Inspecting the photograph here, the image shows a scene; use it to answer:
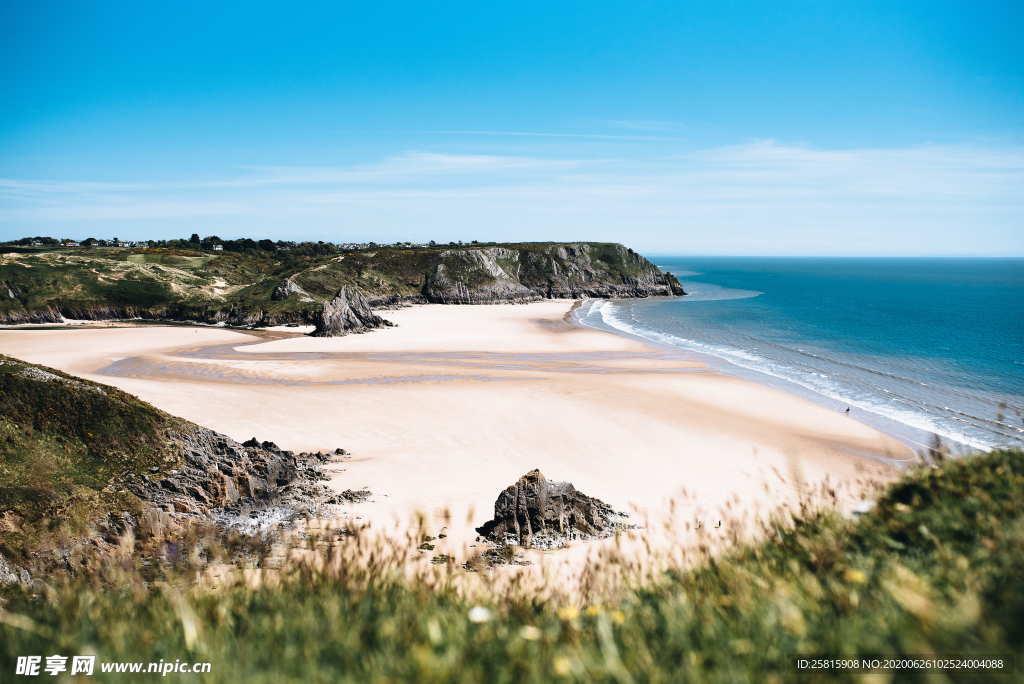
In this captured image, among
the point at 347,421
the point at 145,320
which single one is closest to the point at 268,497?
the point at 347,421

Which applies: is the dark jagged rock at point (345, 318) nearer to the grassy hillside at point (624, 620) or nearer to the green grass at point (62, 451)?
the green grass at point (62, 451)

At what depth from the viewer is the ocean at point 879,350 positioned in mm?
25781

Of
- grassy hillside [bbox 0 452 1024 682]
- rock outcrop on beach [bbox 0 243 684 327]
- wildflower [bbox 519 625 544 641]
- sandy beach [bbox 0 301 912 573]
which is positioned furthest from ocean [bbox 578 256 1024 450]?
rock outcrop on beach [bbox 0 243 684 327]

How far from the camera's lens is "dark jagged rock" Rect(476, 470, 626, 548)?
40.2 feet

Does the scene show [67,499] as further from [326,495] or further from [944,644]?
[944,644]

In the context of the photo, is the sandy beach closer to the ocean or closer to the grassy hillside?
the grassy hillside

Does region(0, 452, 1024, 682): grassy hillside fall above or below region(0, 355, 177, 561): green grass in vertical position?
above

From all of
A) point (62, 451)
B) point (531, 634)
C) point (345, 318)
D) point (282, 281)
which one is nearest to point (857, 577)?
point (531, 634)

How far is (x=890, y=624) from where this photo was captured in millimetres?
2861

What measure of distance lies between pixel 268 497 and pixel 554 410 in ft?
45.4

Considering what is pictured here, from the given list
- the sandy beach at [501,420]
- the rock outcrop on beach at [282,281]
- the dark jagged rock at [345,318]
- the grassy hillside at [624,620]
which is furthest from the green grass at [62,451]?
the rock outcrop on beach at [282,281]

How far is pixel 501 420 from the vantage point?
909 inches

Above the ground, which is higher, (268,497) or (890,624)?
(890,624)

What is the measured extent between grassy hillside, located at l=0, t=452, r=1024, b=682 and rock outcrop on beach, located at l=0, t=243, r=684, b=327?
53935mm
